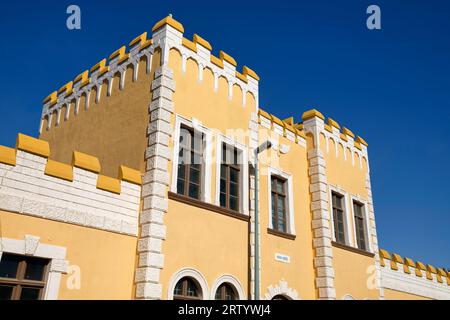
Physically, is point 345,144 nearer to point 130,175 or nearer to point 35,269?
point 130,175

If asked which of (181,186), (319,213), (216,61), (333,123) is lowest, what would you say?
(181,186)

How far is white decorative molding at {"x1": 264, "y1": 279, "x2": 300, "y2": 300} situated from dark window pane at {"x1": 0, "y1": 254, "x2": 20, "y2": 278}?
748 cm

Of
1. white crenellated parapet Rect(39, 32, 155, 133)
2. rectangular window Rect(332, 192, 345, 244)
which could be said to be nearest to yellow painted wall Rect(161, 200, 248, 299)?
white crenellated parapet Rect(39, 32, 155, 133)

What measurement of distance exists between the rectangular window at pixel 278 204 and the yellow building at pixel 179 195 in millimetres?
51

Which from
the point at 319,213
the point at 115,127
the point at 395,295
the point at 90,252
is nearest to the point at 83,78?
the point at 115,127

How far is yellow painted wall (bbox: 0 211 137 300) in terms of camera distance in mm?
9180

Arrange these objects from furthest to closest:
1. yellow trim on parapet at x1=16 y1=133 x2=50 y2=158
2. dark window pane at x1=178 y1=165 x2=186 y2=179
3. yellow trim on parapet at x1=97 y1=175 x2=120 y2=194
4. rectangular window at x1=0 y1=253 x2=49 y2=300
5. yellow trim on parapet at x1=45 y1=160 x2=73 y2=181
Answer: dark window pane at x1=178 y1=165 x2=186 y2=179 < yellow trim on parapet at x1=97 y1=175 x2=120 y2=194 < yellow trim on parapet at x1=45 y1=160 x2=73 y2=181 < yellow trim on parapet at x1=16 y1=133 x2=50 y2=158 < rectangular window at x1=0 y1=253 x2=49 y2=300

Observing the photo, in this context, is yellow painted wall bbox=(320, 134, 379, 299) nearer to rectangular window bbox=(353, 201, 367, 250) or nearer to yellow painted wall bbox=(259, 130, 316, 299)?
rectangular window bbox=(353, 201, 367, 250)

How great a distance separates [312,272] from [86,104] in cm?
1012

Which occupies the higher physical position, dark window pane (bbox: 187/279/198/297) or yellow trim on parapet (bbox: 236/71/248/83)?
yellow trim on parapet (bbox: 236/71/248/83)

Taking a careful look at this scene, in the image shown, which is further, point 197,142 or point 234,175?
point 234,175

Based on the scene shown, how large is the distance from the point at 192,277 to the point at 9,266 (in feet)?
15.1

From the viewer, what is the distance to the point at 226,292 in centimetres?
1274

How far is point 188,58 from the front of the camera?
1385 cm
